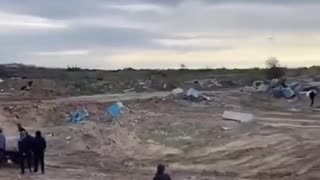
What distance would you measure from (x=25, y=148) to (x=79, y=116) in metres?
16.3

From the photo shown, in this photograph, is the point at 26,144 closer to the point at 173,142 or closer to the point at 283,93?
the point at 173,142

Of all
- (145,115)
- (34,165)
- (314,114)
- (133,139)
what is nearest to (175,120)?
→ (145,115)

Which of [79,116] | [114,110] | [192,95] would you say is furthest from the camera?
[192,95]

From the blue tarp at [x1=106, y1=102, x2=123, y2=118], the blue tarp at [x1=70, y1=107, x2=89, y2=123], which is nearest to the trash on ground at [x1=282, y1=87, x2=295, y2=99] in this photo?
the blue tarp at [x1=106, y1=102, x2=123, y2=118]

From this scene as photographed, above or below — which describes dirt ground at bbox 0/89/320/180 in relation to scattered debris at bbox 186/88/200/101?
below

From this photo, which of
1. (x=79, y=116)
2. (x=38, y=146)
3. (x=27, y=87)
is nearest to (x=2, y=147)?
(x=38, y=146)

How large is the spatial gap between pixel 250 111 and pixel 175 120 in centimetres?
713

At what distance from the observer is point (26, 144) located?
76.4 feet

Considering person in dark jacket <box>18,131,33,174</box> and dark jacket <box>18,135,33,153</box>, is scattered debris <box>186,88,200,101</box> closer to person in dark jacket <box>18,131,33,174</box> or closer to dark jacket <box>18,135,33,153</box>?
person in dark jacket <box>18,131,33,174</box>

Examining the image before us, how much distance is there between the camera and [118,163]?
29031mm

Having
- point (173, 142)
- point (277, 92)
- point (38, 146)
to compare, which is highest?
point (277, 92)

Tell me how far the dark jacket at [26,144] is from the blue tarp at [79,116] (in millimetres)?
15306

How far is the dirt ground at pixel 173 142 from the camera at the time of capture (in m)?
26.5

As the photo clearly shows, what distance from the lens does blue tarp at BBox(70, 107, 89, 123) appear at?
39125 millimetres
